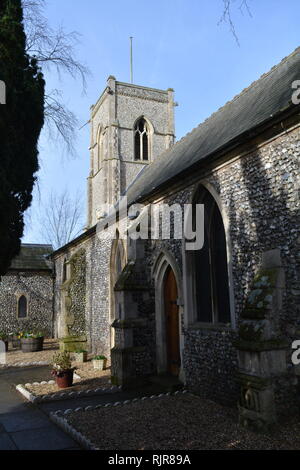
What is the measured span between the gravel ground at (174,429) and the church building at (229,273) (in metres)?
0.32

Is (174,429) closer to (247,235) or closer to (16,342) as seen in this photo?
(247,235)

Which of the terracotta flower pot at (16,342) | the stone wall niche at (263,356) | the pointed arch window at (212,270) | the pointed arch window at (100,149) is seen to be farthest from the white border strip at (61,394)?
the pointed arch window at (100,149)

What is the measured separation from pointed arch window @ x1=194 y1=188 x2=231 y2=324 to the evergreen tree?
13.9 ft

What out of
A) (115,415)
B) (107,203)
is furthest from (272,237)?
(107,203)

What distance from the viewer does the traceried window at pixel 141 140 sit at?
24.3m

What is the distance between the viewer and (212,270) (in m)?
8.10

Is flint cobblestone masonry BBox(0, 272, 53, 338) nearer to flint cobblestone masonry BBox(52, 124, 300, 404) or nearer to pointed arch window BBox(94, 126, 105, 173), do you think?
pointed arch window BBox(94, 126, 105, 173)

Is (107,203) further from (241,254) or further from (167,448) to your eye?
(167,448)

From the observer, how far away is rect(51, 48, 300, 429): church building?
229 inches

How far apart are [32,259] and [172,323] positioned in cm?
1564

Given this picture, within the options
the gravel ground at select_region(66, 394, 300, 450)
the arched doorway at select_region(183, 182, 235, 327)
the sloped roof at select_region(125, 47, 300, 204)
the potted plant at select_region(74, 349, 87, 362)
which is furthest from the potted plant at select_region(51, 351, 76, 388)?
the sloped roof at select_region(125, 47, 300, 204)

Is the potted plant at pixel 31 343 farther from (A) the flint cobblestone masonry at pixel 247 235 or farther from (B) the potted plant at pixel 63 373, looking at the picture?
(A) the flint cobblestone masonry at pixel 247 235

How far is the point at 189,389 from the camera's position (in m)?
8.25
